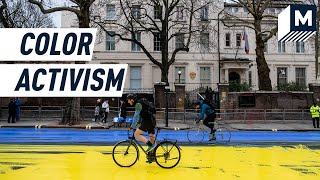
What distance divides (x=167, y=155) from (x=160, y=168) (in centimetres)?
46

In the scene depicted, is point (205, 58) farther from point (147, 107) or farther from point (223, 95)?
point (147, 107)

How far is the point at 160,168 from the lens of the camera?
422 inches

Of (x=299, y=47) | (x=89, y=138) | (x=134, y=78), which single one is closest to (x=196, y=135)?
(x=89, y=138)

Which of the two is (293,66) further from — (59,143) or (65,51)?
(65,51)

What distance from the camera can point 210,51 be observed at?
4631 cm

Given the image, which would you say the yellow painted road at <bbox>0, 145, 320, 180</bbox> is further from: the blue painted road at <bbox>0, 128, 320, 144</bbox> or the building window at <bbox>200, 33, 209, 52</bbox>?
the building window at <bbox>200, 33, 209, 52</bbox>

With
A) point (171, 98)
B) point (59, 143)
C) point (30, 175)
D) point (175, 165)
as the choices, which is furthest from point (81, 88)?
point (171, 98)

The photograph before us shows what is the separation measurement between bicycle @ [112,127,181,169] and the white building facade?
3363 cm

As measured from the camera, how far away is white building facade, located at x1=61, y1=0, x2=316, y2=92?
45375 millimetres

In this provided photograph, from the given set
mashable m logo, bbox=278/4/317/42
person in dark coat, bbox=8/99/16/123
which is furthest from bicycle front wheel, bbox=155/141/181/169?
person in dark coat, bbox=8/99/16/123

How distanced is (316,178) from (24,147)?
11.0m

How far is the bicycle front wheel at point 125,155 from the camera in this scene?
1050 cm

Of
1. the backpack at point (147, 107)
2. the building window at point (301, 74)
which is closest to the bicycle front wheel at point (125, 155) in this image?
the backpack at point (147, 107)

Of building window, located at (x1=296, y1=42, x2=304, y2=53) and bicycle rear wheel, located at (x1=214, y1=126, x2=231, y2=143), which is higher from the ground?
building window, located at (x1=296, y1=42, x2=304, y2=53)
